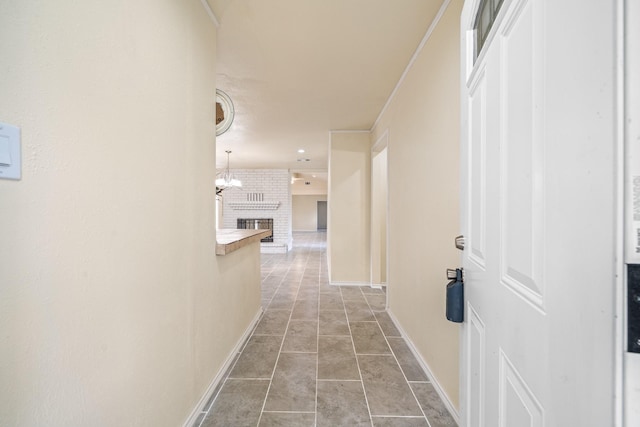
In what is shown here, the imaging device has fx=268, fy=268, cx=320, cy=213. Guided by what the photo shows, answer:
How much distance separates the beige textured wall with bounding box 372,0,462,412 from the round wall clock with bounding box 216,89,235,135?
5.31 feet

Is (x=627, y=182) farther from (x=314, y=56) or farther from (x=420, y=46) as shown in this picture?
(x=314, y=56)

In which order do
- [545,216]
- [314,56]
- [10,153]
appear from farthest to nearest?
1. [314,56]
2. [10,153]
3. [545,216]

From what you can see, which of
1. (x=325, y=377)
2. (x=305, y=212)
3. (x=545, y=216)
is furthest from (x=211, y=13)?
(x=305, y=212)

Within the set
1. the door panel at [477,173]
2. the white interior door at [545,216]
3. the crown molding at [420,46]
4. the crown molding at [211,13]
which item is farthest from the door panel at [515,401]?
the crown molding at [211,13]

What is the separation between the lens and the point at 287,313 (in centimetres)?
300

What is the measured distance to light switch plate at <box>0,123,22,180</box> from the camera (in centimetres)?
55

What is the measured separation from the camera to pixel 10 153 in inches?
22.5

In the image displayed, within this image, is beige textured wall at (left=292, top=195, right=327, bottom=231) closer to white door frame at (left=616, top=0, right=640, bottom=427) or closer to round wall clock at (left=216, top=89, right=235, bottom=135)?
round wall clock at (left=216, top=89, right=235, bottom=135)

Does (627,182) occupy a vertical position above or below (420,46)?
below

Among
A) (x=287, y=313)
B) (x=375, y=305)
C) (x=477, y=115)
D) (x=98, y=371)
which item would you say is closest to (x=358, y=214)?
(x=375, y=305)

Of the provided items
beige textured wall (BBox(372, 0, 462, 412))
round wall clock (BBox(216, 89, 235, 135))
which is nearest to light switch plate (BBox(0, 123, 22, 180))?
beige textured wall (BBox(372, 0, 462, 412))

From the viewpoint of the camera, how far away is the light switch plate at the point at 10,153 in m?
0.55

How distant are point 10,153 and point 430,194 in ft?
6.17

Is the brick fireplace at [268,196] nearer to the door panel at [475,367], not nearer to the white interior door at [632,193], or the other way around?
the door panel at [475,367]
